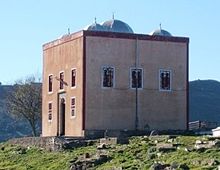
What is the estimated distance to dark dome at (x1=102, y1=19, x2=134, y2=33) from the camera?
62844mm

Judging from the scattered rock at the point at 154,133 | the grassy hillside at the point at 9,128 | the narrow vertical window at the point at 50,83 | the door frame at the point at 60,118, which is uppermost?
the narrow vertical window at the point at 50,83

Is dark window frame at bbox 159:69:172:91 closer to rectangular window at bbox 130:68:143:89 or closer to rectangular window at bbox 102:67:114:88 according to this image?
rectangular window at bbox 130:68:143:89

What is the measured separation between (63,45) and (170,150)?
2104 cm

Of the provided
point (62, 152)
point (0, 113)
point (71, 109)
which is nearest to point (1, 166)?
point (62, 152)

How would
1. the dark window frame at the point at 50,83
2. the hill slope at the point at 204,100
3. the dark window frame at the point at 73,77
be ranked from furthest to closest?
the hill slope at the point at 204,100 → the dark window frame at the point at 50,83 → the dark window frame at the point at 73,77

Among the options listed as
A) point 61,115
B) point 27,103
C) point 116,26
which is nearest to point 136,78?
point 116,26

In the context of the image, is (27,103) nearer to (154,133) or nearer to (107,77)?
(107,77)

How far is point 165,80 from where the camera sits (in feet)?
204

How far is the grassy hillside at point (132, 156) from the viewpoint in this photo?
3978 centimetres

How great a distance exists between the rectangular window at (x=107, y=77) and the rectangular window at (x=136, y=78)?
1.49 meters

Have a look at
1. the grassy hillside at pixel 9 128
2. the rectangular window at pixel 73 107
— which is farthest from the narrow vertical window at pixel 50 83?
the grassy hillside at pixel 9 128

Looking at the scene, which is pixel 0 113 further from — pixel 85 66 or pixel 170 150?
pixel 170 150

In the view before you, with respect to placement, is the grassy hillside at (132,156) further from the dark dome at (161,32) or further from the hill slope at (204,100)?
the hill slope at (204,100)

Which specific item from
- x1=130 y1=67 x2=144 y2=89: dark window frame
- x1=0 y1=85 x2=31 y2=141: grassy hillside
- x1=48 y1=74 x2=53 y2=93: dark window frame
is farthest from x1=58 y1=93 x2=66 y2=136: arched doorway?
x1=0 y1=85 x2=31 y2=141: grassy hillside
